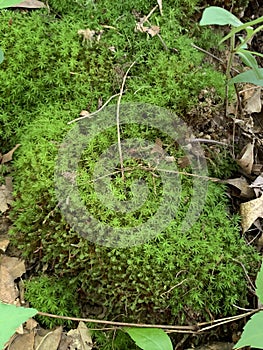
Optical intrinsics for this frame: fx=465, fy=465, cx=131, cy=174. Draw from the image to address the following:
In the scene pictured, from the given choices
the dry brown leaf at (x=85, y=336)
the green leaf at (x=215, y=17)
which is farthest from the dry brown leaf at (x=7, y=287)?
the green leaf at (x=215, y=17)

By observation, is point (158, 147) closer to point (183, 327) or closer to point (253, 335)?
point (183, 327)

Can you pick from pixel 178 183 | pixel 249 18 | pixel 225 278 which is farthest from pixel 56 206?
pixel 249 18

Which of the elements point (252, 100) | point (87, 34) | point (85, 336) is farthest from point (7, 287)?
point (252, 100)

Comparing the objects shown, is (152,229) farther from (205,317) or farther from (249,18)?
(249,18)

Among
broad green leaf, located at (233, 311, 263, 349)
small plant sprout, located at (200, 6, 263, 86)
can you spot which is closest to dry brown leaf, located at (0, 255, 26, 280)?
broad green leaf, located at (233, 311, 263, 349)

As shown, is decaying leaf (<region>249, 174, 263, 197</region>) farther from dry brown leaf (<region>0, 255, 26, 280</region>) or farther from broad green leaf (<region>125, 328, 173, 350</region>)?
dry brown leaf (<region>0, 255, 26, 280</region>)
